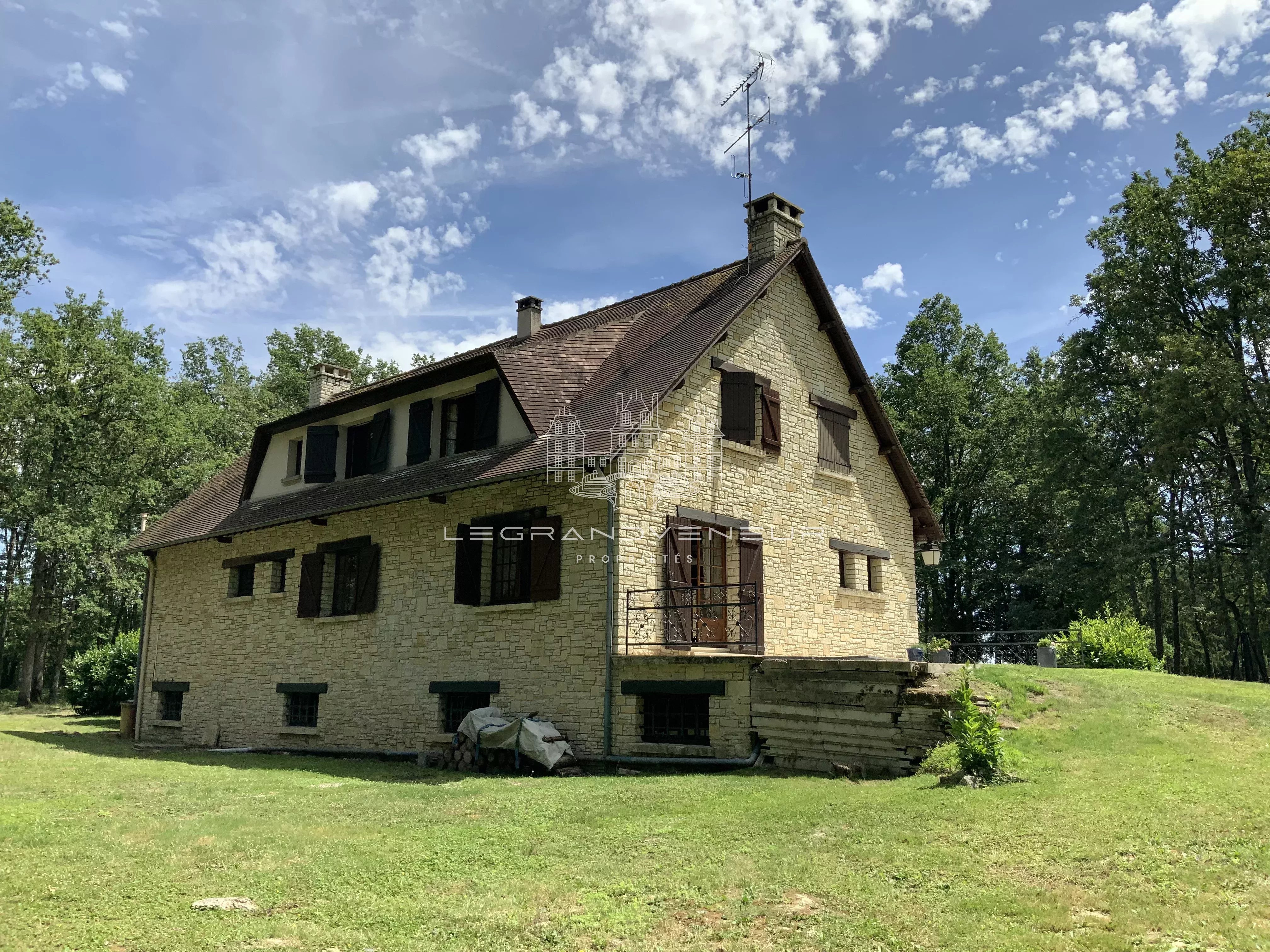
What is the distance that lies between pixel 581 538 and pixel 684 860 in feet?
22.0

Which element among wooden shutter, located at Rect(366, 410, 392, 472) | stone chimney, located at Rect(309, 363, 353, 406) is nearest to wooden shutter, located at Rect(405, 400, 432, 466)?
wooden shutter, located at Rect(366, 410, 392, 472)

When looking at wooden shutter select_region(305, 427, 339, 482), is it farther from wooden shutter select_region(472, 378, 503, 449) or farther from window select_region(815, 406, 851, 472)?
window select_region(815, 406, 851, 472)

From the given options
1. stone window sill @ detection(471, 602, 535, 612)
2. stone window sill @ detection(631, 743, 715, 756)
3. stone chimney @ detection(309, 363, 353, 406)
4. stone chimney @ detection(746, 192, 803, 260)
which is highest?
stone chimney @ detection(746, 192, 803, 260)

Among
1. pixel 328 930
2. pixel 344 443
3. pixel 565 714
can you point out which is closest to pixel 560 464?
pixel 565 714

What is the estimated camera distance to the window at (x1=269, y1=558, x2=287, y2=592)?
59.7 ft

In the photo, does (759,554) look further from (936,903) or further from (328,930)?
(328,930)

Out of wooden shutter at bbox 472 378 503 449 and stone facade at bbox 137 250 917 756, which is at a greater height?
wooden shutter at bbox 472 378 503 449

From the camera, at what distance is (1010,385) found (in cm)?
3847

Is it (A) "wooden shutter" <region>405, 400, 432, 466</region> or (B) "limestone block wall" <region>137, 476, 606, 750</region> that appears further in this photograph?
(A) "wooden shutter" <region>405, 400, 432, 466</region>

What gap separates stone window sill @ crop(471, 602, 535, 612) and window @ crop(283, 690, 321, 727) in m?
4.90

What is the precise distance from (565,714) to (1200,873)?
8346 millimetres

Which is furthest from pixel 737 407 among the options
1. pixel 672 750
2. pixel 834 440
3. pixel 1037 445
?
pixel 1037 445

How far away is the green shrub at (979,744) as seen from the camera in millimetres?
8688

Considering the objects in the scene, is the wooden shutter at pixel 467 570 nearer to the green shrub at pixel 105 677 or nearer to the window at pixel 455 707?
the window at pixel 455 707
